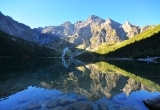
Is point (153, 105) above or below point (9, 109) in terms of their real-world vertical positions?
above

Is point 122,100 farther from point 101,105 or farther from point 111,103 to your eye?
point 101,105

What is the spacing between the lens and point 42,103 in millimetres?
25797

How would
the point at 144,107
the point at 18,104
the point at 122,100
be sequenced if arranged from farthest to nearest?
the point at 122,100
the point at 18,104
the point at 144,107

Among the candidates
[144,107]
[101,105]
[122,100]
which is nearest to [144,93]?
[122,100]

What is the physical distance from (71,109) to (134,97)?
41.1 ft

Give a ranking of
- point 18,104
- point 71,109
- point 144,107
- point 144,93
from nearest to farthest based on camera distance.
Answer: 1. point 71,109
2. point 144,107
3. point 18,104
4. point 144,93

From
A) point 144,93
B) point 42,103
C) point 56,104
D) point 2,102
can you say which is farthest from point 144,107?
point 2,102

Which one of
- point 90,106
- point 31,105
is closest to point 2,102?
point 31,105

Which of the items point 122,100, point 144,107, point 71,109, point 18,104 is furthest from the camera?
point 122,100

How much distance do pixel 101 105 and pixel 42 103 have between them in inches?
326

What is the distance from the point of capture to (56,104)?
2477 centimetres

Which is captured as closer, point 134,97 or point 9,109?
point 9,109

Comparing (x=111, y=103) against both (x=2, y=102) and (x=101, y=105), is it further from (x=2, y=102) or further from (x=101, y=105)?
(x=2, y=102)

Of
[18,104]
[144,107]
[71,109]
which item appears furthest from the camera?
[18,104]
